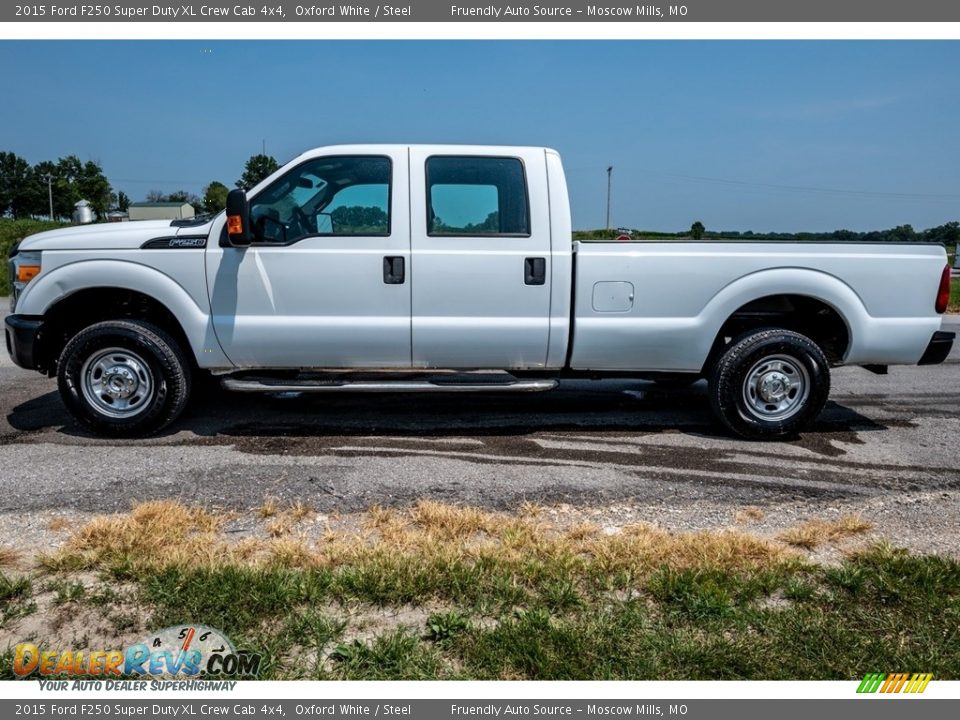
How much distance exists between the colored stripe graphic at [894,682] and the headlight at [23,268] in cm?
566

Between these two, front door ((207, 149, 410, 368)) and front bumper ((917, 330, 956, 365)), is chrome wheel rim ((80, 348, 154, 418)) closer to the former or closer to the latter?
front door ((207, 149, 410, 368))

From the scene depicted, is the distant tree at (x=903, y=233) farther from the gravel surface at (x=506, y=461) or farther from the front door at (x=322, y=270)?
the front door at (x=322, y=270)

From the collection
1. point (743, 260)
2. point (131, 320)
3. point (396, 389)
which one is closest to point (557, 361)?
point (396, 389)

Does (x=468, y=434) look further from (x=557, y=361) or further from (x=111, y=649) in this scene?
(x=111, y=649)

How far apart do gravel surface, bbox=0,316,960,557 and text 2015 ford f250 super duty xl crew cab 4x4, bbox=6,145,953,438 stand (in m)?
0.46

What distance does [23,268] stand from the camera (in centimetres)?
524

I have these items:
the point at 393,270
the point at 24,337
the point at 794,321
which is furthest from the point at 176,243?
the point at 794,321

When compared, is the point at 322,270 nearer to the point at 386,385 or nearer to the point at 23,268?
the point at 386,385

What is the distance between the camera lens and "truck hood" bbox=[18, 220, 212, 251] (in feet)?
16.9

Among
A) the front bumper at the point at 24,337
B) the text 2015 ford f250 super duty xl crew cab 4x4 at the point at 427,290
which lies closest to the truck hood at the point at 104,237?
the text 2015 ford f250 super duty xl crew cab 4x4 at the point at 427,290

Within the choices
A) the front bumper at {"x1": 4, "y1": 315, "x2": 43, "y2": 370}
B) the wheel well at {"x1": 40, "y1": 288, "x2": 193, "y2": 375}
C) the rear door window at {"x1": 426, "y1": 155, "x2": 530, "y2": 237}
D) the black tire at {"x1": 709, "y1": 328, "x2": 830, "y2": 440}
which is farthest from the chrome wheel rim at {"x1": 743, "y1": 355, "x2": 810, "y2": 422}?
the front bumper at {"x1": 4, "y1": 315, "x2": 43, "y2": 370}

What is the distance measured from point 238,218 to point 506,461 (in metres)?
2.54

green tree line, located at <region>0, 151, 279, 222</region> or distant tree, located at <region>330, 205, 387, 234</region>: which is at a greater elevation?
green tree line, located at <region>0, 151, 279, 222</region>

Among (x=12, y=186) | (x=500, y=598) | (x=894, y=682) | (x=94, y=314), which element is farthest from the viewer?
(x=12, y=186)
